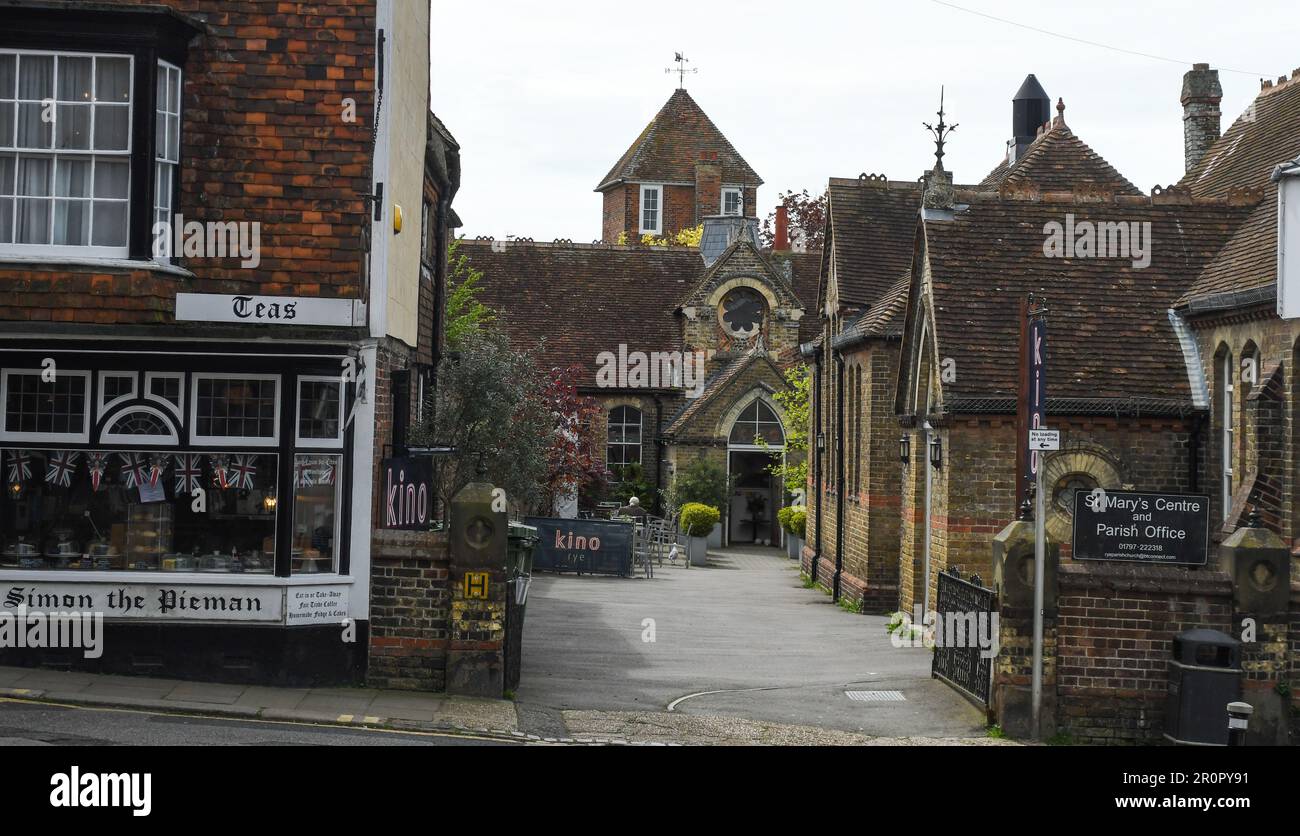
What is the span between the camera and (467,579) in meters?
13.8

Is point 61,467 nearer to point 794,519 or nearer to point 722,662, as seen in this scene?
point 722,662

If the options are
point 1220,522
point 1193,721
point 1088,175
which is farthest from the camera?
point 1088,175

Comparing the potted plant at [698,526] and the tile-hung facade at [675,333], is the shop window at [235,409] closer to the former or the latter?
the potted plant at [698,526]

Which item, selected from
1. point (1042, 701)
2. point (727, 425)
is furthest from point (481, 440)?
point (727, 425)

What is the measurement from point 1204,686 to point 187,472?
981 cm

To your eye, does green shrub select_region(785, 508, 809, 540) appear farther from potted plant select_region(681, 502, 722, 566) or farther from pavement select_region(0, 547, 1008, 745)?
pavement select_region(0, 547, 1008, 745)

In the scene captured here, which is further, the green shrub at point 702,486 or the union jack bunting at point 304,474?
the green shrub at point 702,486

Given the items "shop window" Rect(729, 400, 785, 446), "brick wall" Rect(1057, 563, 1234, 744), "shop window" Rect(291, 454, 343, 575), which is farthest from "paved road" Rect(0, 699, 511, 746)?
"shop window" Rect(729, 400, 785, 446)

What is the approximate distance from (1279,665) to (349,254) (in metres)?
9.61

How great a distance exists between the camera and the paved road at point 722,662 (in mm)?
14773

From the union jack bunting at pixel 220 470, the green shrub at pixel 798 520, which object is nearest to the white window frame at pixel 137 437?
the union jack bunting at pixel 220 470

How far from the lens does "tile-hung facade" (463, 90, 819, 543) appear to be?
4388 cm

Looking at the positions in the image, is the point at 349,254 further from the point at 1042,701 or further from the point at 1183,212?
the point at 1183,212

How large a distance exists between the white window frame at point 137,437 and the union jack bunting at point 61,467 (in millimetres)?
396
